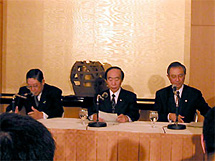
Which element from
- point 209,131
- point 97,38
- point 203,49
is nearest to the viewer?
point 209,131

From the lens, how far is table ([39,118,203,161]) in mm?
2732

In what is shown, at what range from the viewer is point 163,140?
9.06ft

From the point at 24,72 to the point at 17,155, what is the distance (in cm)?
501

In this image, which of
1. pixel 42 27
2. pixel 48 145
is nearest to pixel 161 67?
pixel 42 27

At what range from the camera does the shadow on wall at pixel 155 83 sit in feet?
18.0

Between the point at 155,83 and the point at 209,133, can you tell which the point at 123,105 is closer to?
the point at 155,83

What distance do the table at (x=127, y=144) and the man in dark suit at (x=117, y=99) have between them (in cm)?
93

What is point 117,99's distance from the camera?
3932 mm

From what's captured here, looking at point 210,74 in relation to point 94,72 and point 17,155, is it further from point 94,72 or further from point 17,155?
point 17,155

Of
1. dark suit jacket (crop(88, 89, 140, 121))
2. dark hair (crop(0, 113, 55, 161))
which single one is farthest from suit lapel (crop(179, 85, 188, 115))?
dark hair (crop(0, 113, 55, 161))

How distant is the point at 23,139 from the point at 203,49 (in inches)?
178

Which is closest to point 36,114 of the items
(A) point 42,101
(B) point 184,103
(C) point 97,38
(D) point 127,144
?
(A) point 42,101

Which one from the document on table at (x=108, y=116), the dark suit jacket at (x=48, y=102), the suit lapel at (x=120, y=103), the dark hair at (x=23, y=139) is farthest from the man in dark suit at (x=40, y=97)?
the dark hair at (x=23, y=139)

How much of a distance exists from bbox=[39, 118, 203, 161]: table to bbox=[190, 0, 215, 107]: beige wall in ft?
7.60
